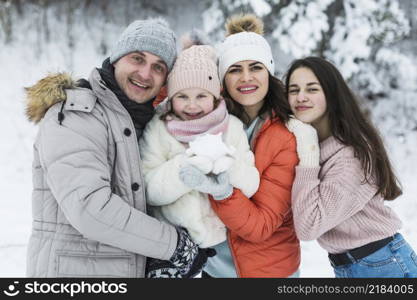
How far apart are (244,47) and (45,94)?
1321 mm

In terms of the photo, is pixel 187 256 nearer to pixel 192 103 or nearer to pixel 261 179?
pixel 261 179

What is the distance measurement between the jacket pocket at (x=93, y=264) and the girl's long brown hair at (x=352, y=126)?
4.87 ft

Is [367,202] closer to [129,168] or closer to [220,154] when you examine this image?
[220,154]

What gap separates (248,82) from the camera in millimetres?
2750

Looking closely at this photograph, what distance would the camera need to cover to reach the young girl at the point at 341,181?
8.12 ft

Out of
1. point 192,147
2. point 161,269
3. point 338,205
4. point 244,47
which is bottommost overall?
point 161,269

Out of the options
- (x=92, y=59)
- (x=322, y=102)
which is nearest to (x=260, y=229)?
(x=322, y=102)

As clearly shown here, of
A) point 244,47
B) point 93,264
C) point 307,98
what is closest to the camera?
point 93,264

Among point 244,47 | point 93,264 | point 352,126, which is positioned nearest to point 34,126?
point 244,47

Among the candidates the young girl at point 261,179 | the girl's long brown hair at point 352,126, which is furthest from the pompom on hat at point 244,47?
the girl's long brown hair at point 352,126

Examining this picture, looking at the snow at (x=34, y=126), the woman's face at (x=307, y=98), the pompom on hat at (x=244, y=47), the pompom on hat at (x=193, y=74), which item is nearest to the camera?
the pompom on hat at (x=193, y=74)

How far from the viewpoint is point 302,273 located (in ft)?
15.4

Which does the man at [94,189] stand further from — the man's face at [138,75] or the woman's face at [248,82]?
the woman's face at [248,82]

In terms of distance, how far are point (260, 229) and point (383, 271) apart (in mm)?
858
